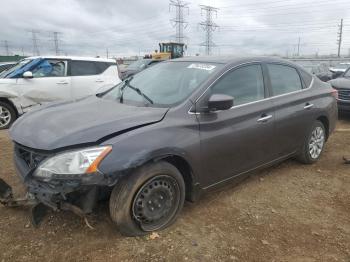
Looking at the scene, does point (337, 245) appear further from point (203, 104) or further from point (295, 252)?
point (203, 104)

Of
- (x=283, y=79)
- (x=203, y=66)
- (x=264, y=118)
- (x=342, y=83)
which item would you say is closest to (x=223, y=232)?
(x=264, y=118)

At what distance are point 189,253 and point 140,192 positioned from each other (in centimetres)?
66

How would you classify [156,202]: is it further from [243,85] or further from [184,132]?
[243,85]

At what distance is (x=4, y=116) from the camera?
804 centimetres

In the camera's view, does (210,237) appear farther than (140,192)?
Yes

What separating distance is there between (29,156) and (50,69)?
6126 millimetres

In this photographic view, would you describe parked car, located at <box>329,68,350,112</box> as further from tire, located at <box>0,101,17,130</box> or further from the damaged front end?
tire, located at <box>0,101,17,130</box>

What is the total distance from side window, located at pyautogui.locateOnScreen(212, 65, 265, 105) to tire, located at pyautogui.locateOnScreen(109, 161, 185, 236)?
106 cm

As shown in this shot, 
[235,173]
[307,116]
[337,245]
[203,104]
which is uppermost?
[203,104]

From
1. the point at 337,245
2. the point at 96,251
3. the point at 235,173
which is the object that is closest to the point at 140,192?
the point at 96,251

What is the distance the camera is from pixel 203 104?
11.5 ft

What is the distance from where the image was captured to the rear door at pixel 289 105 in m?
4.41

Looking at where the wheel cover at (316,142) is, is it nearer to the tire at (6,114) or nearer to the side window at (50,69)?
the side window at (50,69)

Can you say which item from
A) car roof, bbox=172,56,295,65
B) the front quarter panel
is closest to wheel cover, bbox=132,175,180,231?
the front quarter panel
